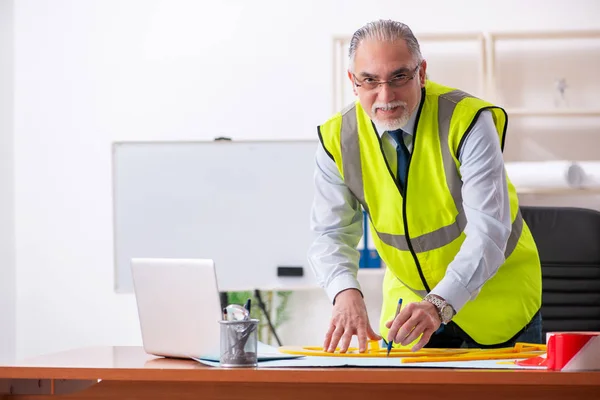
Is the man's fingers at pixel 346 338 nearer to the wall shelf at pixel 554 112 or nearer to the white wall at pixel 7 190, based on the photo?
the wall shelf at pixel 554 112

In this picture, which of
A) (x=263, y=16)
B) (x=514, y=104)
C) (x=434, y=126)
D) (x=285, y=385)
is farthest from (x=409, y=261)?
(x=263, y=16)

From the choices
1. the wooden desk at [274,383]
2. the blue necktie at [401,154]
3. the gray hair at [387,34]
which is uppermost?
the gray hair at [387,34]

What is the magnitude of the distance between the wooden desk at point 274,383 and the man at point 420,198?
41 cm

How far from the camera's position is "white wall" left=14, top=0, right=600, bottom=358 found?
4523 millimetres

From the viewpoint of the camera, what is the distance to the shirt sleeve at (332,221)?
210 cm

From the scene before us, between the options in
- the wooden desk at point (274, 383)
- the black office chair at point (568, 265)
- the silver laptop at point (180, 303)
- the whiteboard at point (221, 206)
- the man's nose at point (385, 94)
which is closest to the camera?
the wooden desk at point (274, 383)

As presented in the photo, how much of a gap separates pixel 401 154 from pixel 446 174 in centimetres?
12

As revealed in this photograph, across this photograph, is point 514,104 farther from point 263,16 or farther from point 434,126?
point 434,126

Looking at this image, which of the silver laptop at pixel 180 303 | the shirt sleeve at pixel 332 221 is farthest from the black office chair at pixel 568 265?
the silver laptop at pixel 180 303

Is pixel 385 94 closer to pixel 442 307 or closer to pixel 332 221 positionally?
pixel 332 221

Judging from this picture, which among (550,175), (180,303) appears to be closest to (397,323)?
(180,303)

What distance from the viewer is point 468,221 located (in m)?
2.01

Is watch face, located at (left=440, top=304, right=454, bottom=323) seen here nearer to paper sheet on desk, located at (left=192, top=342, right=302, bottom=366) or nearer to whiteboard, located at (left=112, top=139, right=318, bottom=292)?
paper sheet on desk, located at (left=192, top=342, right=302, bottom=366)

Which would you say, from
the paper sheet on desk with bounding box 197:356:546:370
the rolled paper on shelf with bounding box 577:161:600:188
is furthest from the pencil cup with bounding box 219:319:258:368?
the rolled paper on shelf with bounding box 577:161:600:188
